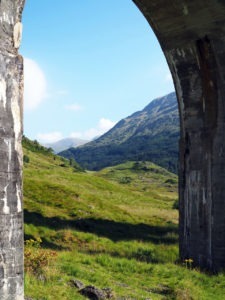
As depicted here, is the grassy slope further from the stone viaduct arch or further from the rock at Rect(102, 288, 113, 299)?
the stone viaduct arch

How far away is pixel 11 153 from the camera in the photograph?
5.86m

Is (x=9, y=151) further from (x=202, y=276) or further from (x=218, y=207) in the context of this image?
(x=218, y=207)

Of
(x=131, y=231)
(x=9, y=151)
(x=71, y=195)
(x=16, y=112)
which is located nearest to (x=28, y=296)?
(x=9, y=151)

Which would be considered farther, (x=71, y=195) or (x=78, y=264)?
(x=71, y=195)

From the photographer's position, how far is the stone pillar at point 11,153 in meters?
5.64

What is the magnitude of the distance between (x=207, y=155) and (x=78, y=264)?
18.8 feet

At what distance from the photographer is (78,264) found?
10766mm

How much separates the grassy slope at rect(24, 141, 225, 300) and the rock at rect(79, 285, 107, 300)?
215mm

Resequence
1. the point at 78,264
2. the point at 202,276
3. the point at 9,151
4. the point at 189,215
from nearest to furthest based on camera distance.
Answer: the point at 9,151, the point at 78,264, the point at 202,276, the point at 189,215

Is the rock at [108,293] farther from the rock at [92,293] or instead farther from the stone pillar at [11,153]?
the stone pillar at [11,153]

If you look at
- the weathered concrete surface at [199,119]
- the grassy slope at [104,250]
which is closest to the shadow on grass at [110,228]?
the grassy slope at [104,250]

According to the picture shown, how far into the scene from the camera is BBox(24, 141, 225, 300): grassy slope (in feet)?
30.3

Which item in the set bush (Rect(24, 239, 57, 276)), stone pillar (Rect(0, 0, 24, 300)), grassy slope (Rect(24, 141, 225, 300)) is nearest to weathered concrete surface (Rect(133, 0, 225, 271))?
grassy slope (Rect(24, 141, 225, 300))

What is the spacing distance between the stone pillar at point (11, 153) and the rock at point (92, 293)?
8.05ft
